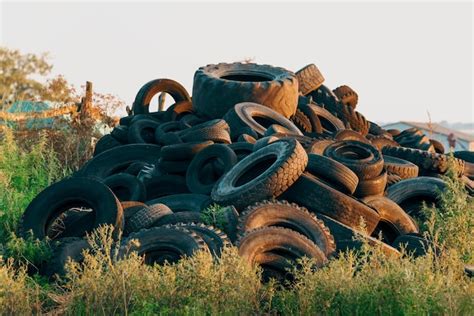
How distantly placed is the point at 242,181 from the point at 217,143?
1.17 metres

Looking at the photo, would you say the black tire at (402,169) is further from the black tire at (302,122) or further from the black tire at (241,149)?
the black tire at (302,122)

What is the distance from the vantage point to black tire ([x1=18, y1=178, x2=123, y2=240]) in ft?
28.6

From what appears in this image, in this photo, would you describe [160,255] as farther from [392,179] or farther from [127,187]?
[392,179]

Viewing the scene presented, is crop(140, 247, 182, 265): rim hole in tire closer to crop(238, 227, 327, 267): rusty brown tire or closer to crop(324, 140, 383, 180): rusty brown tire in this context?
crop(238, 227, 327, 267): rusty brown tire

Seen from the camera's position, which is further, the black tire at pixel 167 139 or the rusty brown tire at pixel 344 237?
the black tire at pixel 167 139

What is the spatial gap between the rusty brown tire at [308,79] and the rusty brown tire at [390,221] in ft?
18.3

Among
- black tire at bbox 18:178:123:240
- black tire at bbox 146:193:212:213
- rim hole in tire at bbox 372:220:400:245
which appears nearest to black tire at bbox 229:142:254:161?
black tire at bbox 146:193:212:213

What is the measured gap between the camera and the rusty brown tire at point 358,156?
33.3ft

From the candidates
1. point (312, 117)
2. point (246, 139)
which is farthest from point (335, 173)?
point (312, 117)

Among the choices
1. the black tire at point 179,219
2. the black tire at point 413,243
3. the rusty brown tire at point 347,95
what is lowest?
the black tire at point 413,243

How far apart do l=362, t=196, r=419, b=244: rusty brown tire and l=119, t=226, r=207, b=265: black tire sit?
3.00 meters

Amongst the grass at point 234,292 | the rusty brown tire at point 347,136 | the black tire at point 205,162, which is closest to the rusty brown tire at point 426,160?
the rusty brown tire at point 347,136

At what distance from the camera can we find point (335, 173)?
380 inches

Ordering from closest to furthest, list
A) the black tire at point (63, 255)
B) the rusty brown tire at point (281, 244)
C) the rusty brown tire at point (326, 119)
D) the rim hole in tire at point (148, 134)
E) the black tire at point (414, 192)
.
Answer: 1. the rusty brown tire at point (281, 244)
2. the black tire at point (63, 255)
3. the black tire at point (414, 192)
4. the rim hole in tire at point (148, 134)
5. the rusty brown tire at point (326, 119)
